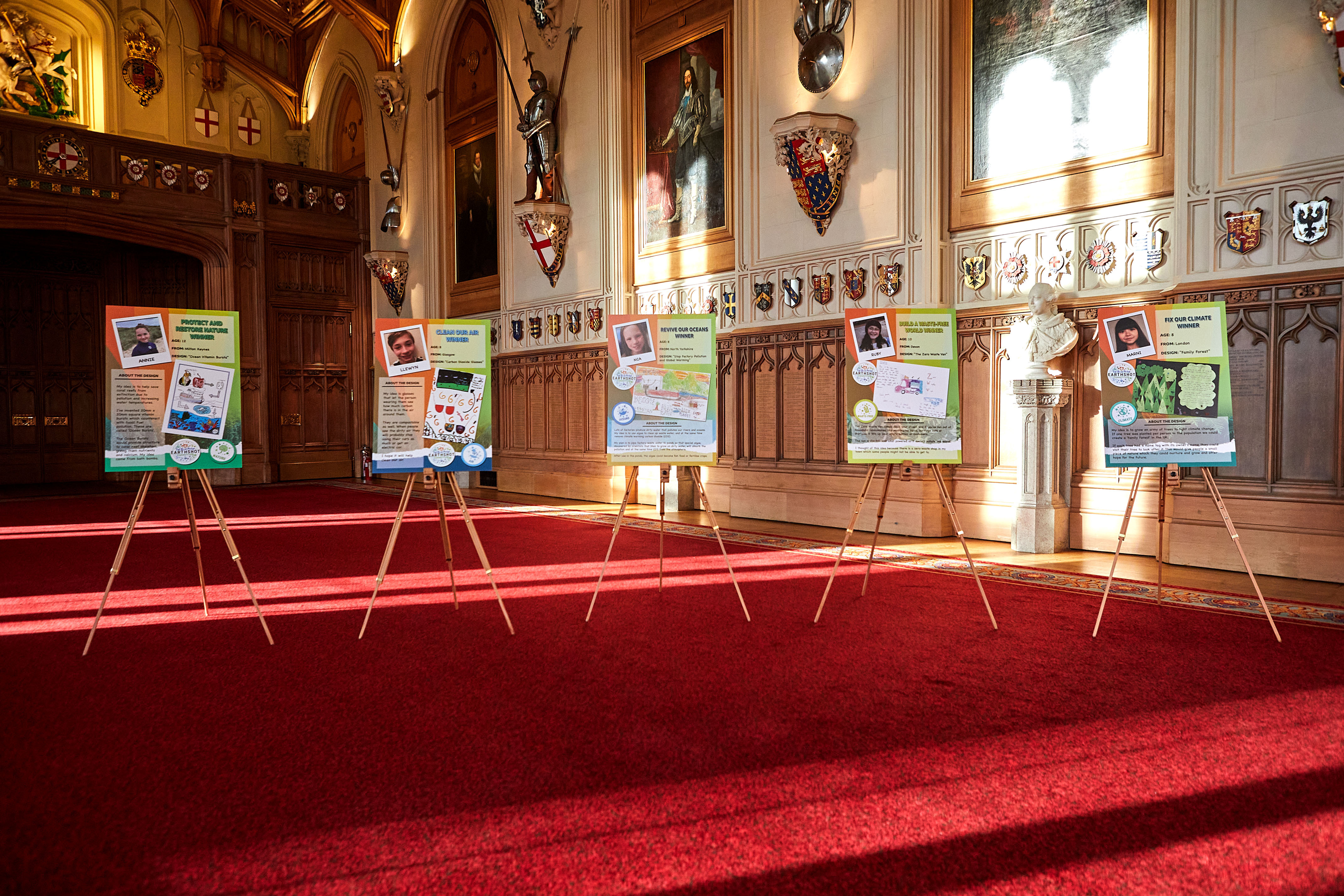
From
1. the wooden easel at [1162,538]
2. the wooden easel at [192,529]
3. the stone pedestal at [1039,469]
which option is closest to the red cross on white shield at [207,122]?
the wooden easel at [192,529]

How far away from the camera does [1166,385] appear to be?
412 cm

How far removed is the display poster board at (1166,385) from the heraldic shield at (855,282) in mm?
3573

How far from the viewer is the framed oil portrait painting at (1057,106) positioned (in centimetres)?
602

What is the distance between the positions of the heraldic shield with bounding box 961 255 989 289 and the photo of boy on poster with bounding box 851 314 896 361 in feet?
9.82

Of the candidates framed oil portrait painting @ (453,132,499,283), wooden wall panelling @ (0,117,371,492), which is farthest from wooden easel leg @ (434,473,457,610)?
wooden wall panelling @ (0,117,371,492)

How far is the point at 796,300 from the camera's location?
8211mm

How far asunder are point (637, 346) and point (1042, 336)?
11.0 ft

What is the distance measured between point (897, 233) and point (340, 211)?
1092 centimetres

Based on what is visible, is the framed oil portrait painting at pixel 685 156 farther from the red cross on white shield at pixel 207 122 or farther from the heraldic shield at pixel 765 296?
the red cross on white shield at pixel 207 122

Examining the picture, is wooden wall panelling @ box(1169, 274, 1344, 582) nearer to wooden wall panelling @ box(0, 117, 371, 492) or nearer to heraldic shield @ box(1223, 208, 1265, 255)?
heraldic shield @ box(1223, 208, 1265, 255)

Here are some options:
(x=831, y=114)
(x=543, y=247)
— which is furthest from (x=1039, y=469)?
(x=543, y=247)

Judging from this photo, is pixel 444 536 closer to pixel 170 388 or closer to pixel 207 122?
pixel 170 388

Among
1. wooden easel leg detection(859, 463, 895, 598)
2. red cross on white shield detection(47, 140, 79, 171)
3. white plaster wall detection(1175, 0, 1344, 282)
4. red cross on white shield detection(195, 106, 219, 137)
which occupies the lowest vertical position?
wooden easel leg detection(859, 463, 895, 598)

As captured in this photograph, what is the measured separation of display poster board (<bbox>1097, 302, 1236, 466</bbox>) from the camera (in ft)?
13.4
